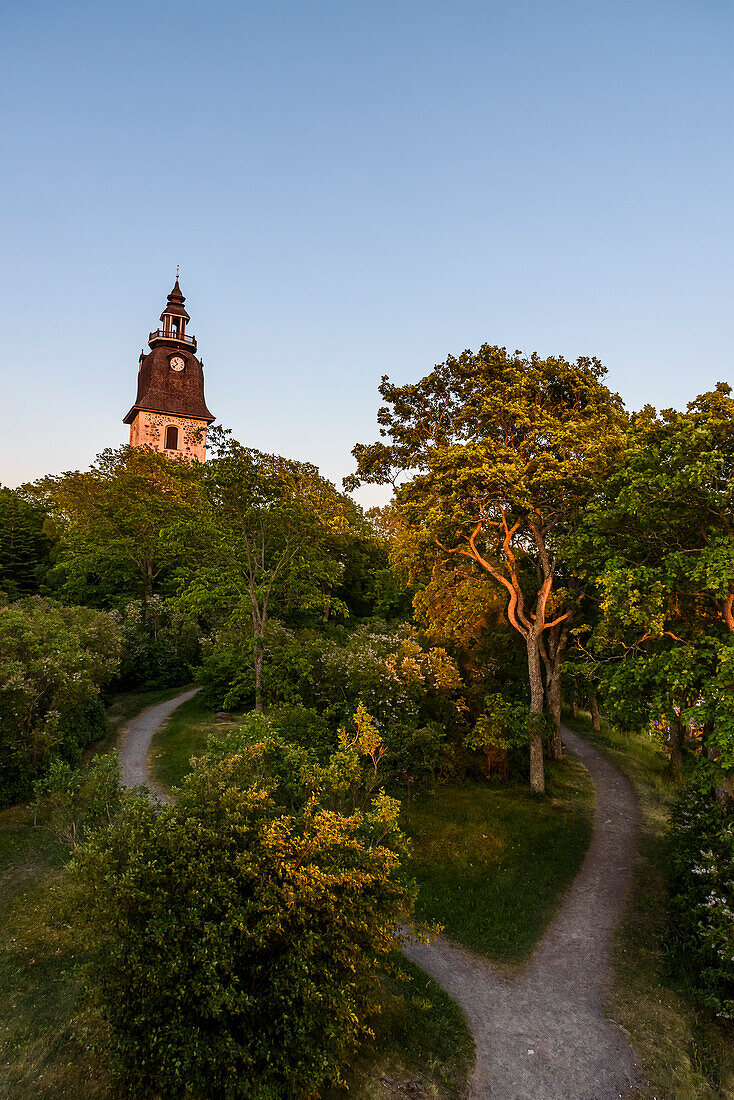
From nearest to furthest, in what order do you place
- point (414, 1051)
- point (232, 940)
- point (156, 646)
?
point (232, 940)
point (414, 1051)
point (156, 646)

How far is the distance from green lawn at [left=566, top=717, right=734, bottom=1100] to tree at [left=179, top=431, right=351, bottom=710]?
1326 cm

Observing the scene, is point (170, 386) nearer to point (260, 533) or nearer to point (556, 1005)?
point (260, 533)

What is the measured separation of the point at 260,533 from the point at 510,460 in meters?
10.3

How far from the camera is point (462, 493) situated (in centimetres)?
1736

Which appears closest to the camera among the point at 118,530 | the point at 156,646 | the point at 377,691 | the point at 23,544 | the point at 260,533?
the point at 377,691

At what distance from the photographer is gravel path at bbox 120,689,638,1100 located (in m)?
7.80

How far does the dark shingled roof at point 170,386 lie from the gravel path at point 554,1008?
2301 inches

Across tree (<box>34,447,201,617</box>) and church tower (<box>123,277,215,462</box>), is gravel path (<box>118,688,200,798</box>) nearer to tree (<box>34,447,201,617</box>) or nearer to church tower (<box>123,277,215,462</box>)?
tree (<box>34,447,201,617</box>)

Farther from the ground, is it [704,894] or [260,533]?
[260,533]

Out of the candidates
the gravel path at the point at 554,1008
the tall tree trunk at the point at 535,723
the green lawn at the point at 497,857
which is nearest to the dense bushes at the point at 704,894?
the gravel path at the point at 554,1008

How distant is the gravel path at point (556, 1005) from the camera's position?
7801 millimetres

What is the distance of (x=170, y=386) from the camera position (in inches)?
2394

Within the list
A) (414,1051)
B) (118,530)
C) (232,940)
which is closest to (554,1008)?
(414,1051)

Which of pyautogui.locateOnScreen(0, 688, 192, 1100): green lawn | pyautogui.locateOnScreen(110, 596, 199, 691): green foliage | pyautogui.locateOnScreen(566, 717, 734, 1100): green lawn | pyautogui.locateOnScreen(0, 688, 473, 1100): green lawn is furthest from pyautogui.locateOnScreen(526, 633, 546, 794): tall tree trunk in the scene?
pyautogui.locateOnScreen(110, 596, 199, 691): green foliage
